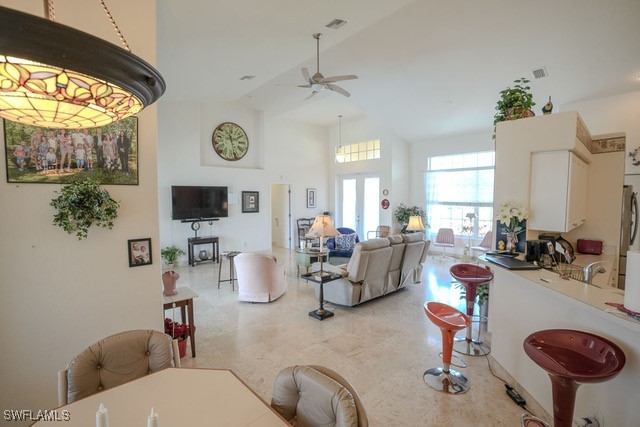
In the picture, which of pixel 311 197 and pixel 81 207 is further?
pixel 311 197

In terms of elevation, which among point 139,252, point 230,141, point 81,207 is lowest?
point 139,252

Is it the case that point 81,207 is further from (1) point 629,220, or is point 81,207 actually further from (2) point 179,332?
(1) point 629,220

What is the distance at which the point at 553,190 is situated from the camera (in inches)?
106

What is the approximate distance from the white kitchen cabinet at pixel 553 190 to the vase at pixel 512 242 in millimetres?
170

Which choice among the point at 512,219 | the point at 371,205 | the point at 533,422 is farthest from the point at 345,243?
the point at 533,422

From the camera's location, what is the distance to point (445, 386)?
2.61m

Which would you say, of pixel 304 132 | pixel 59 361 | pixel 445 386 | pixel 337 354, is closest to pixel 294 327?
pixel 337 354

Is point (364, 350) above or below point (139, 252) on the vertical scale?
below

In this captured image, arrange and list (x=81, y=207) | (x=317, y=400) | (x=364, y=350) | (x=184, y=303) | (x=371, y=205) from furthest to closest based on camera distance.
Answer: (x=371, y=205)
(x=364, y=350)
(x=184, y=303)
(x=81, y=207)
(x=317, y=400)

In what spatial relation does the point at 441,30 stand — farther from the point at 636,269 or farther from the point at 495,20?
the point at 636,269

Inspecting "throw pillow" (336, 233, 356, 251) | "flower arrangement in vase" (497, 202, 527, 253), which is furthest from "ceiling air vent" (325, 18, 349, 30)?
"throw pillow" (336, 233, 356, 251)

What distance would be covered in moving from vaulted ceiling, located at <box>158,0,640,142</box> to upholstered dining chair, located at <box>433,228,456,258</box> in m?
2.84

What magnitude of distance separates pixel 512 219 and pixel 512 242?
0.26 m

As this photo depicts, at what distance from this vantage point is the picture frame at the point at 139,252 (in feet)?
8.05
